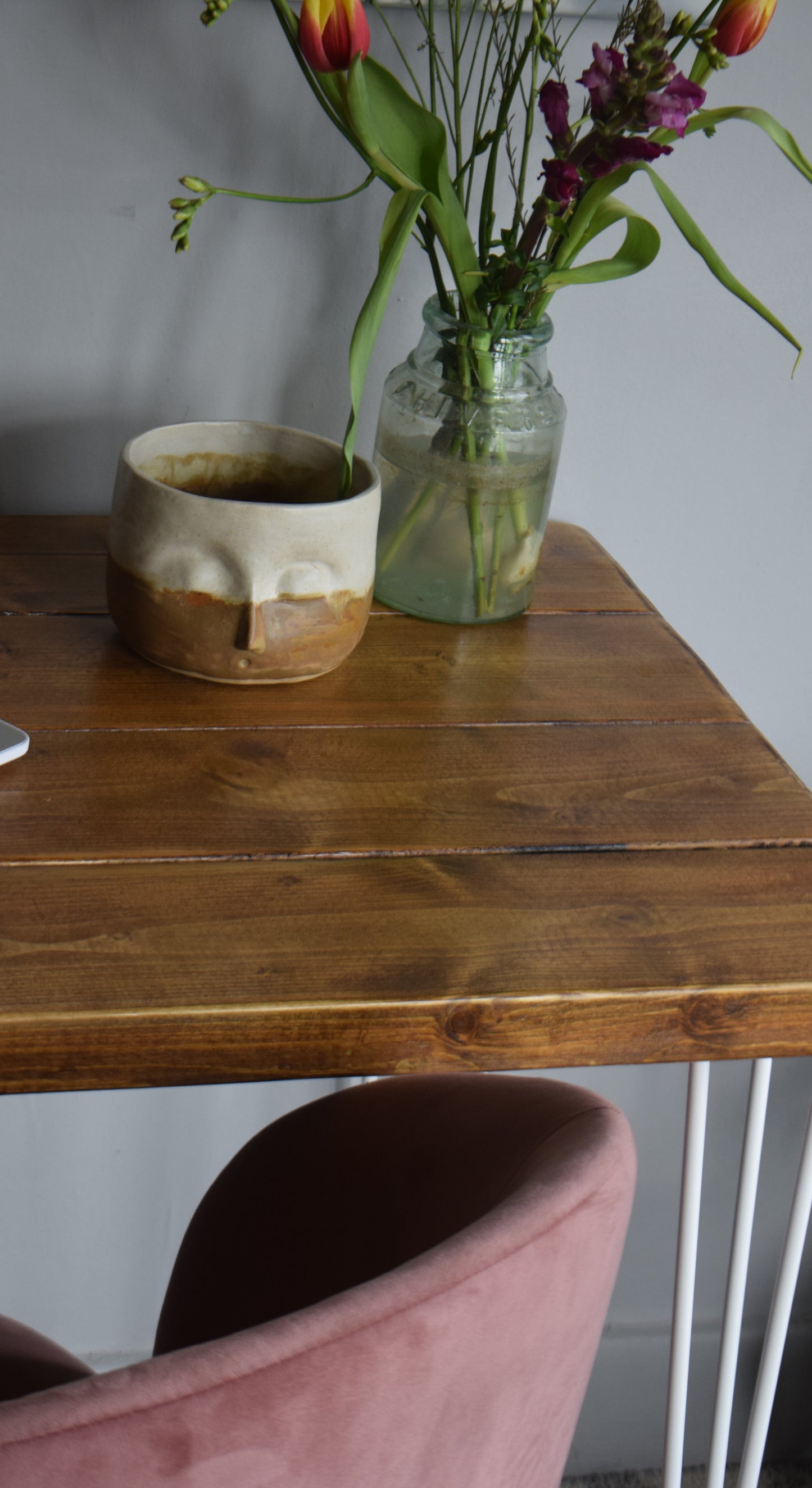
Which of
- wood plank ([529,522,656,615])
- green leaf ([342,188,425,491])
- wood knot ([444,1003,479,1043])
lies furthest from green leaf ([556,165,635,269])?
wood knot ([444,1003,479,1043])

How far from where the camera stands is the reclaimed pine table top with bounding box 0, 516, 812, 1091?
1.67ft

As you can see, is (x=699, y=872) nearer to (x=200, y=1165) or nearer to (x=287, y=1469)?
(x=287, y=1469)

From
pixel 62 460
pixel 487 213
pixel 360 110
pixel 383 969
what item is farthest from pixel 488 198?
pixel 383 969

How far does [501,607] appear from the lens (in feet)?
2.78

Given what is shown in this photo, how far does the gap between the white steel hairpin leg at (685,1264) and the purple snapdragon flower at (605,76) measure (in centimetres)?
52

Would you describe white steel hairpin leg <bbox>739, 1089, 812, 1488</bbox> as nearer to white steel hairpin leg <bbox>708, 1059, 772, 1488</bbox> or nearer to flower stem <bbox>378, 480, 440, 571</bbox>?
white steel hairpin leg <bbox>708, 1059, 772, 1488</bbox>

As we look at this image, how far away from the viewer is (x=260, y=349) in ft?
3.03

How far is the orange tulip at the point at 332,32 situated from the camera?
2.12ft

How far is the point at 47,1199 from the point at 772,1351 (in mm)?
730

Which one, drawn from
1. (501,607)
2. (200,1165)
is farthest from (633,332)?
(200,1165)

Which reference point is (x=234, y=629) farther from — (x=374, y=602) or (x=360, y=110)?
(x=360, y=110)

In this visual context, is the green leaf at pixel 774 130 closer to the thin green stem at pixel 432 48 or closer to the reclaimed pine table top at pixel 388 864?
the thin green stem at pixel 432 48

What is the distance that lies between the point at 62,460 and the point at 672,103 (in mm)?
529

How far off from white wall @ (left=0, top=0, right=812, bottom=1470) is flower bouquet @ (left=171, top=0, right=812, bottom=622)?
5 centimetres
